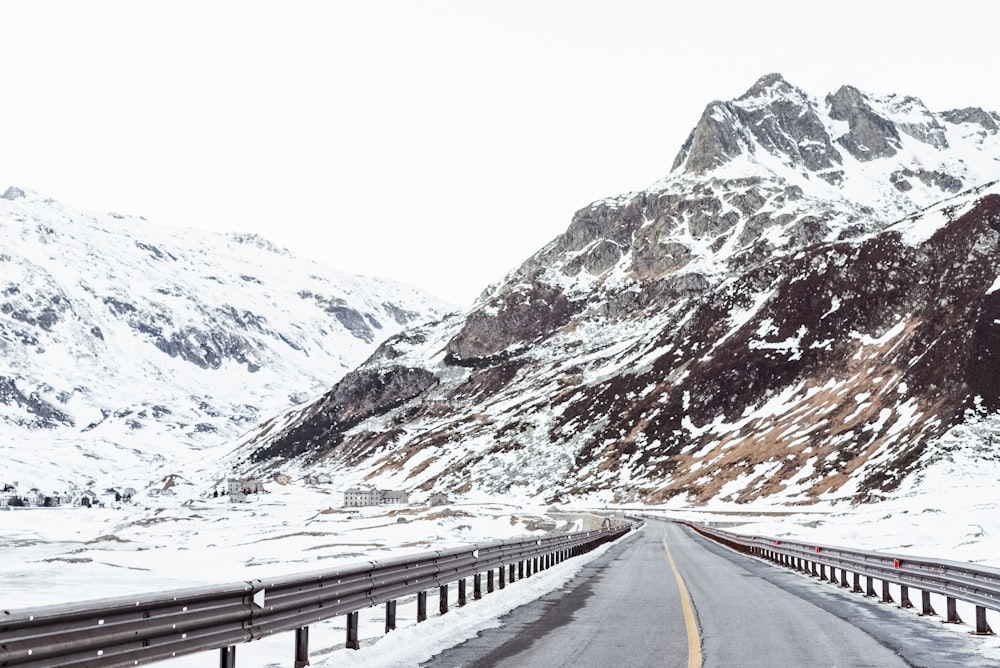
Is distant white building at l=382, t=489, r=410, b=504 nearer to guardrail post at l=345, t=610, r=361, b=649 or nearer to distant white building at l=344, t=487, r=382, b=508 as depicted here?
distant white building at l=344, t=487, r=382, b=508

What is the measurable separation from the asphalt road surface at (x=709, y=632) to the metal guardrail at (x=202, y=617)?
1443mm

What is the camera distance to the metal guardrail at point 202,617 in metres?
6.30

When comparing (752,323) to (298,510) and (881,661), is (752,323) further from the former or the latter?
(881,661)

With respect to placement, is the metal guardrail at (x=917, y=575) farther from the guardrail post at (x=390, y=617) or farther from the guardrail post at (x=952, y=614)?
the guardrail post at (x=390, y=617)

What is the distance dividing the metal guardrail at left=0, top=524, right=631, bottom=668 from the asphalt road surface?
4.73 feet

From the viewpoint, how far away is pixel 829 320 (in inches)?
5945

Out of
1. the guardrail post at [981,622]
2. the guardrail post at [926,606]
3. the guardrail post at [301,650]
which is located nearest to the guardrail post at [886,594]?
the guardrail post at [926,606]

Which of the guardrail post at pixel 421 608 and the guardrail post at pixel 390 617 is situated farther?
the guardrail post at pixel 421 608

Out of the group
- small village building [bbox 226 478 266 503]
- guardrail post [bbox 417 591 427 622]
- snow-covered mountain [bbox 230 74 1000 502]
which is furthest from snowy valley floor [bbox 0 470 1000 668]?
small village building [bbox 226 478 266 503]

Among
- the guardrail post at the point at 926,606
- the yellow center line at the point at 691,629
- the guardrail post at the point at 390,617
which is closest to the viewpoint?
the yellow center line at the point at 691,629

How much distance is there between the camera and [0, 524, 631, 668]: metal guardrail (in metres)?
6.30

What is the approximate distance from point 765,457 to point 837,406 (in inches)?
529

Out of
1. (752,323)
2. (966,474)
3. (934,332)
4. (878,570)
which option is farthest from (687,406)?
(878,570)

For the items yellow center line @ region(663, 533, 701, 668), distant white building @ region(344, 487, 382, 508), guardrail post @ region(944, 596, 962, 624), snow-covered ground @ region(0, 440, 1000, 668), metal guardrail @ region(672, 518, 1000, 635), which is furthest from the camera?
distant white building @ region(344, 487, 382, 508)
